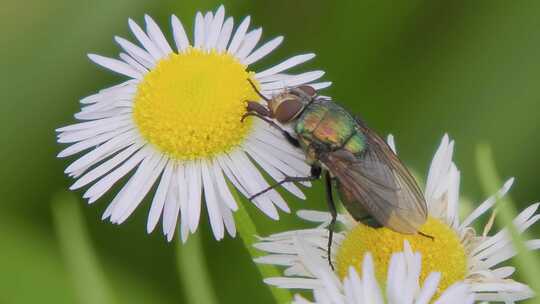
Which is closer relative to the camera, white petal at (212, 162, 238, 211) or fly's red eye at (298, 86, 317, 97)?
white petal at (212, 162, 238, 211)

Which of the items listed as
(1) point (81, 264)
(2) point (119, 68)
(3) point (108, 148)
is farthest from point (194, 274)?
(2) point (119, 68)

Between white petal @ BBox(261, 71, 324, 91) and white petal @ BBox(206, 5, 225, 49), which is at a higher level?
white petal @ BBox(206, 5, 225, 49)

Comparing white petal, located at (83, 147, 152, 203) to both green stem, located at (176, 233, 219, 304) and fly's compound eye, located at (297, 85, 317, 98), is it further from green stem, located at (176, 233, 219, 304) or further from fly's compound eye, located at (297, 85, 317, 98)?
green stem, located at (176, 233, 219, 304)

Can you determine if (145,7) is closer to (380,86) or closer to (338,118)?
(380,86)

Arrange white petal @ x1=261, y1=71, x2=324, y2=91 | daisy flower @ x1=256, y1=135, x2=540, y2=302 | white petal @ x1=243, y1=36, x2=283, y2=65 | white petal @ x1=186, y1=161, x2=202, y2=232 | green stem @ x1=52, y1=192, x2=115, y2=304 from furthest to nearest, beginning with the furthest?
white petal @ x1=243, y1=36, x2=283, y2=65
white petal @ x1=261, y1=71, x2=324, y2=91
white petal @ x1=186, y1=161, x2=202, y2=232
daisy flower @ x1=256, y1=135, x2=540, y2=302
green stem @ x1=52, y1=192, x2=115, y2=304

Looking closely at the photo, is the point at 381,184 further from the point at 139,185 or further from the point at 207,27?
the point at 207,27

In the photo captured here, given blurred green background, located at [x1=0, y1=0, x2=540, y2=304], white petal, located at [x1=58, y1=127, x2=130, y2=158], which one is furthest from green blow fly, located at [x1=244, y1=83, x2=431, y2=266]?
blurred green background, located at [x1=0, y1=0, x2=540, y2=304]

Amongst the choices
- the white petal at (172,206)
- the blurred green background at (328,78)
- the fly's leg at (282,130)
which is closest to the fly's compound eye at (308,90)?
the fly's leg at (282,130)

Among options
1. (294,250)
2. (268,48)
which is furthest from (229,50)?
(294,250)

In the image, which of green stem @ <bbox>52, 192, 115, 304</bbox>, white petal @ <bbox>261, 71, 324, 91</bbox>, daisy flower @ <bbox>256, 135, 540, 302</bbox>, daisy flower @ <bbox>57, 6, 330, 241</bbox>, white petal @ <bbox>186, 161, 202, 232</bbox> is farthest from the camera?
white petal @ <bbox>261, 71, 324, 91</bbox>
